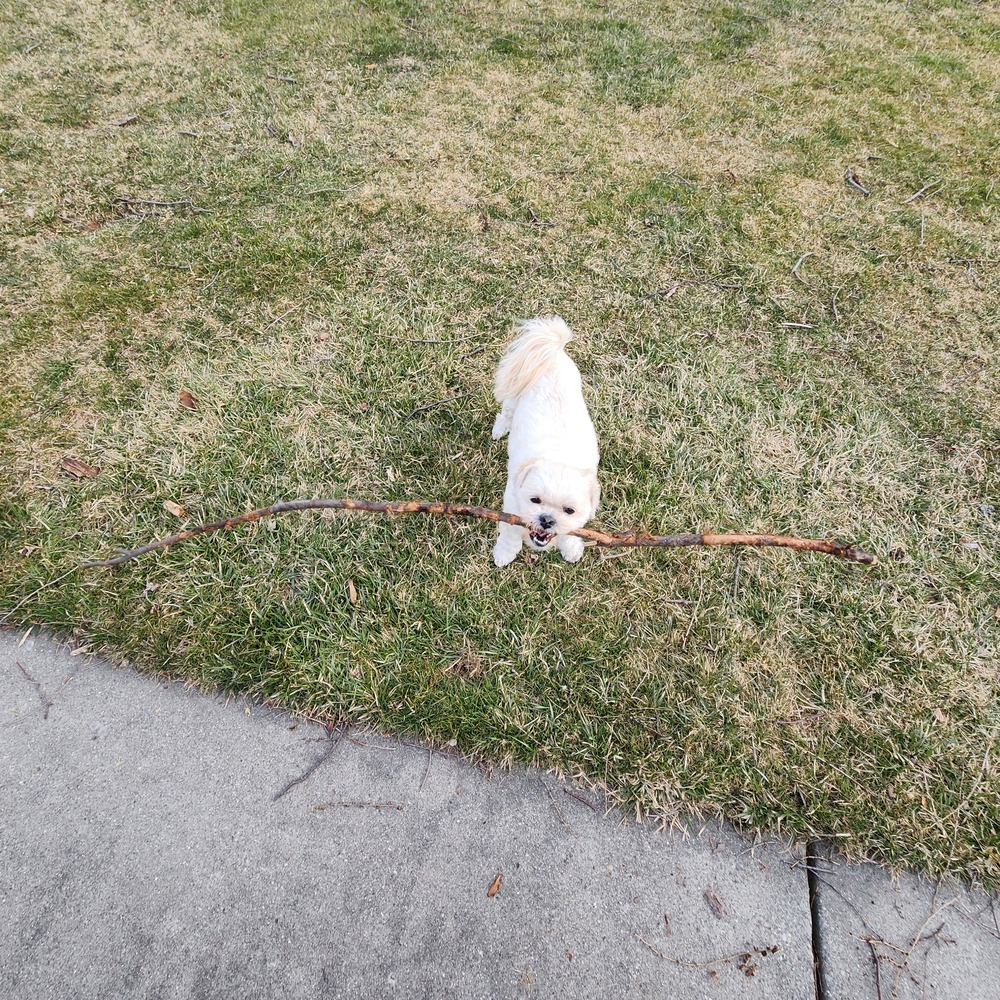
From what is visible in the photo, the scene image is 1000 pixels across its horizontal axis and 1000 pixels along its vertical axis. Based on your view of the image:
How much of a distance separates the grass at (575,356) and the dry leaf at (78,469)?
5 centimetres

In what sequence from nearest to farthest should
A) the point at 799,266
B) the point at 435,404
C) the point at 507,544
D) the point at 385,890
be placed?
the point at 385,890
the point at 507,544
the point at 435,404
the point at 799,266

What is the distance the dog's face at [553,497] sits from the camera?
2145mm

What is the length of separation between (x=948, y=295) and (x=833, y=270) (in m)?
0.69

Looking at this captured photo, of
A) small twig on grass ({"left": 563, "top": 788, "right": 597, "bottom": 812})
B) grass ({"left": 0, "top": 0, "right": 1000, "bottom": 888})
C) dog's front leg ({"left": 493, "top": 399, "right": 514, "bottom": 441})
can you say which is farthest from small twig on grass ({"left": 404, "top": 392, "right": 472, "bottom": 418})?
small twig on grass ({"left": 563, "top": 788, "right": 597, "bottom": 812})

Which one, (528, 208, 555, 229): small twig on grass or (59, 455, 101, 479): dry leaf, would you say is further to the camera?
(528, 208, 555, 229): small twig on grass

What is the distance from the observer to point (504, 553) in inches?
102

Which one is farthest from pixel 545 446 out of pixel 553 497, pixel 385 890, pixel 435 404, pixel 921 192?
pixel 921 192

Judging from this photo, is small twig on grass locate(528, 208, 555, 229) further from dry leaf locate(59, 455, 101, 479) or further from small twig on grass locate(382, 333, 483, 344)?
dry leaf locate(59, 455, 101, 479)

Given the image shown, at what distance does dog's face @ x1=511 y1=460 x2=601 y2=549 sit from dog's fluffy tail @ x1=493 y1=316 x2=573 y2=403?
2.02 feet

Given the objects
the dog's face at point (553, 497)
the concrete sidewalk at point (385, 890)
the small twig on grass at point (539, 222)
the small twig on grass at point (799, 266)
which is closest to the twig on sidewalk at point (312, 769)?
the concrete sidewalk at point (385, 890)

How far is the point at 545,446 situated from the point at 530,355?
535 millimetres

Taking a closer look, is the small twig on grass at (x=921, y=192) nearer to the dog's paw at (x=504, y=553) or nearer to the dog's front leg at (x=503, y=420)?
the dog's front leg at (x=503, y=420)

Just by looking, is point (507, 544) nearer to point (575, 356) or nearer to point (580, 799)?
point (580, 799)

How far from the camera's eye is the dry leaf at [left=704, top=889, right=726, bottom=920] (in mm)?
1892
